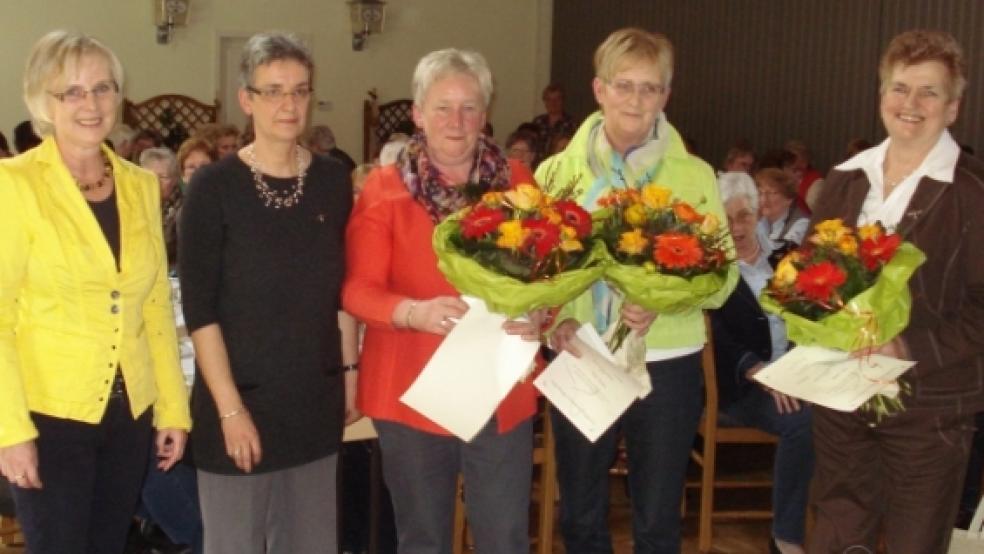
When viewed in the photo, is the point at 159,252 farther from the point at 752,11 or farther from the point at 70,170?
the point at 752,11

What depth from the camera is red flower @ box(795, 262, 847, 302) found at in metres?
2.58

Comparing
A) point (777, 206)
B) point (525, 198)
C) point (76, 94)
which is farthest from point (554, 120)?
point (76, 94)

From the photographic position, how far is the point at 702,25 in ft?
35.0

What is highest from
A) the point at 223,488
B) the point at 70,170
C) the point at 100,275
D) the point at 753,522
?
the point at 70,170

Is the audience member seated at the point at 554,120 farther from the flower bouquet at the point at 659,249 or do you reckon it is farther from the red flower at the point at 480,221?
the red flower at the point at 480,221

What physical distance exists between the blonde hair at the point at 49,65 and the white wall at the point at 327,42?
33.8 feet

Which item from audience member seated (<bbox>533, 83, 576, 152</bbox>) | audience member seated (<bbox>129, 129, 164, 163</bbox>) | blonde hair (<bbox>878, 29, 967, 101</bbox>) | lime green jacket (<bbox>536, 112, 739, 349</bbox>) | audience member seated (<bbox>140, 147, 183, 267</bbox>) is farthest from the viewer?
audience member seated (<bbox>533, 83, 576, 152</bbox>)

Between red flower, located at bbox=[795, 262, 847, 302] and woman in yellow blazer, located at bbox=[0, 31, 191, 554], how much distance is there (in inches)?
54.7

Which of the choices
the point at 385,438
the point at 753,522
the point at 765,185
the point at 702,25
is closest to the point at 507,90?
the point at 702,25

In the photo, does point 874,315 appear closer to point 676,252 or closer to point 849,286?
point 849,286

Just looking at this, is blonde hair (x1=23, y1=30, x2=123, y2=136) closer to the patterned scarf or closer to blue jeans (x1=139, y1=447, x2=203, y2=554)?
the patterned scarf

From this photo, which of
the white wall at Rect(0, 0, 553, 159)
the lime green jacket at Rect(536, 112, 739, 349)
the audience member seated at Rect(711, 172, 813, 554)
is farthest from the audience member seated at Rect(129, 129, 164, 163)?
the lime green jacket at Rect(536, 112, 739, 349)

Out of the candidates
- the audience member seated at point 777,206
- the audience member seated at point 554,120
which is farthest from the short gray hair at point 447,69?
the audience member seated at point 554,120

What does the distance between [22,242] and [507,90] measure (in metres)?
11.8
